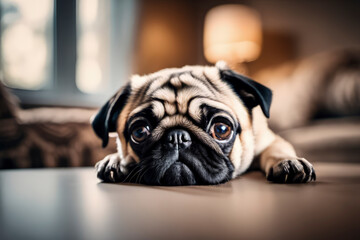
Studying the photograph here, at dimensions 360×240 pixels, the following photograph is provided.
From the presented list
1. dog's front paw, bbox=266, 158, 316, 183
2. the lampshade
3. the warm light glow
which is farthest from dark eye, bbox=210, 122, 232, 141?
the lampshade

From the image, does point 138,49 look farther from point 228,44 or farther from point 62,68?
point 62,68

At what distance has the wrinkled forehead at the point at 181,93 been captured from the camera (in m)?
1.32

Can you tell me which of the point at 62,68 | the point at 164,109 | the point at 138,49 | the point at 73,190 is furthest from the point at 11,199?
the point at 138,49

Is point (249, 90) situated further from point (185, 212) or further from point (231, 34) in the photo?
point (231, 34)

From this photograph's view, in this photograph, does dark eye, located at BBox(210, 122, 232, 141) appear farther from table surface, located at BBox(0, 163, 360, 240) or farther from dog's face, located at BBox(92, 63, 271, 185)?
table surface, located at BBox(0, 163, 360, 240)

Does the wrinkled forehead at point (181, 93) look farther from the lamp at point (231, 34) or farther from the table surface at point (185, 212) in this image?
the lamp at point (231, 34)

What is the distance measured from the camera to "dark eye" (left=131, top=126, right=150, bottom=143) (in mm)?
1315

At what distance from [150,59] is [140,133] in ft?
8.50

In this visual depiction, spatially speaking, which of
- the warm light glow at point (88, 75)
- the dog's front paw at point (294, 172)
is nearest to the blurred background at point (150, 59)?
the warm light glow at point (88, 75)

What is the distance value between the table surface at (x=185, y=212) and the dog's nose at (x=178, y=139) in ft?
0.58

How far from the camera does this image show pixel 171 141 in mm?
1214

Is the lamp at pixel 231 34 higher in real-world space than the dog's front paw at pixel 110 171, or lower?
higher

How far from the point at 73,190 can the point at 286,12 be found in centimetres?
461

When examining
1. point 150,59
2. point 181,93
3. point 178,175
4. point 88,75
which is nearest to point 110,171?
point 178,175
